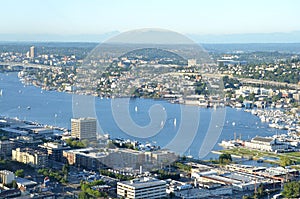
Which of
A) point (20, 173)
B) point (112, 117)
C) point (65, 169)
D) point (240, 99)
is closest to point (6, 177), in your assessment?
point (20, 173)

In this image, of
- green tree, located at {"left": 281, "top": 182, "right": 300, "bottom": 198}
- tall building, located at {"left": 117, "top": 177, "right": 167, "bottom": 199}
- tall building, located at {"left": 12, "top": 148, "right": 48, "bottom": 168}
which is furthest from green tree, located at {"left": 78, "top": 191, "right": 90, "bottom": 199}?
green tree, located at {"left": 281, "top": 182, "right": 300, "bottom": 198}

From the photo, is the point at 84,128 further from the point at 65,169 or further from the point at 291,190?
the point at 291,190

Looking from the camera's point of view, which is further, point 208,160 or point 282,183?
point 208,160

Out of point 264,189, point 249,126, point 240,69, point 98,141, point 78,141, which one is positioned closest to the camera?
point 264,189

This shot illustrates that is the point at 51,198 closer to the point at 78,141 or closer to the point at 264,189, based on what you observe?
the point at 264,189

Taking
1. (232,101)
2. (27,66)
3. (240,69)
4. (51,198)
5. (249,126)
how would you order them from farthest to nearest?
(27,66) < (240,69) < (232,101) < (249,126) < (51,198)

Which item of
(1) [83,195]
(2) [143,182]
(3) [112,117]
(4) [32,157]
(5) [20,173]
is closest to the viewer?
(1) [83,195]

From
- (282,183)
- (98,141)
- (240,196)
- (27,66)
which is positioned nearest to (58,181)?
(98,141)
